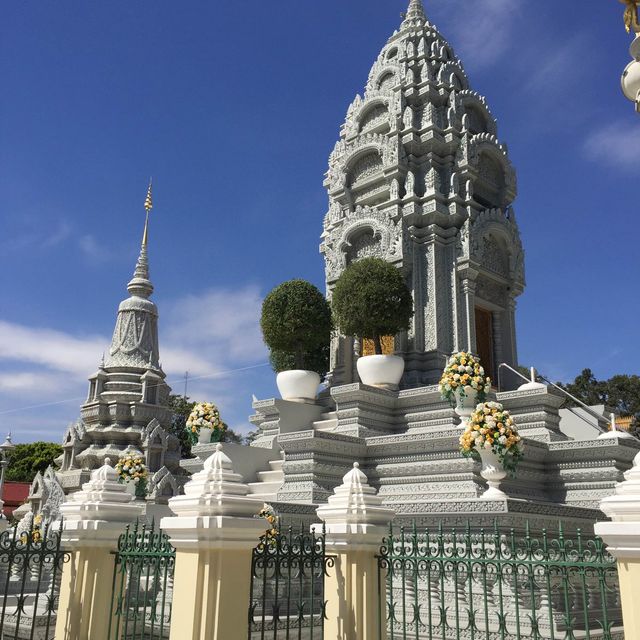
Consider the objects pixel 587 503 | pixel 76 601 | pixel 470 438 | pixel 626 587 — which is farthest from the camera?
pixel 587 503

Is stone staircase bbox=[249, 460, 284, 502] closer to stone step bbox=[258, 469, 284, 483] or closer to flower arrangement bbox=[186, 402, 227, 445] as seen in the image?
stone step bbox=[258, 469, 284, 483]

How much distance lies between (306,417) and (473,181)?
9.72m

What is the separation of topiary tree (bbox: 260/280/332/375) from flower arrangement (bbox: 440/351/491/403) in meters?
4.91

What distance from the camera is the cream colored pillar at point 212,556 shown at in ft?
17.7

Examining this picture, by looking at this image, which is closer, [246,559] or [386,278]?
[246,559]

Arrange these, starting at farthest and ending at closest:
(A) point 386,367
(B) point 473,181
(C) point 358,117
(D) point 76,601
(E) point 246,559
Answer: (C) point 358,117 → (B) point 473,181 → (A) point 386,367 → (D) point 76,601 → (E) point 246,559

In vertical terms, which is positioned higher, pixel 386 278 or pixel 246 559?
pixel 386 278

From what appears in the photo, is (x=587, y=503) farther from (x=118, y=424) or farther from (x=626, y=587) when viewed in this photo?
(x=118, y=424)

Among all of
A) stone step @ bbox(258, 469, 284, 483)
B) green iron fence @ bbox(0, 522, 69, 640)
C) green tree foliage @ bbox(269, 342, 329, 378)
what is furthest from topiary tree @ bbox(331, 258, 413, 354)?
green iron fence @ bbox(0, 522, 69, 640)

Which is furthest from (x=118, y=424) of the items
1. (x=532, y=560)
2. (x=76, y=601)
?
(x=532, y=560)

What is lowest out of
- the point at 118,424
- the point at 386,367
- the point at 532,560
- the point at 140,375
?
the point at 532,560

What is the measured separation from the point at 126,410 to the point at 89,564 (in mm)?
28852

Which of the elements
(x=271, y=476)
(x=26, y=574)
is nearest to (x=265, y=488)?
(x=271, y=476)

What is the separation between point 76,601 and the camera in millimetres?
6469
